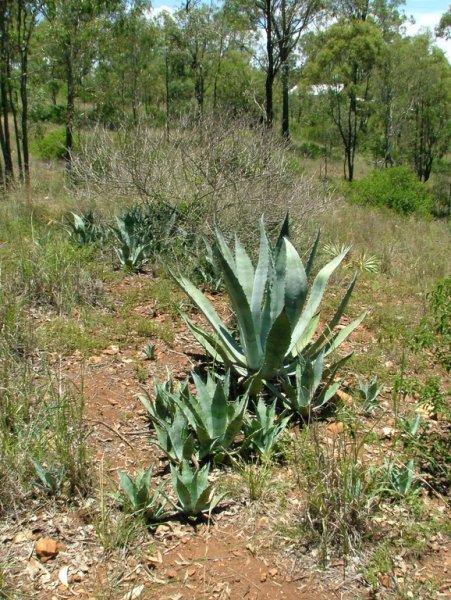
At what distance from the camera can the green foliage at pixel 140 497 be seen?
8.64 feet

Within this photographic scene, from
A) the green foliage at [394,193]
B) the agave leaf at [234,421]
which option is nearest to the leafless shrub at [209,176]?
the agave leaf at [234,421]

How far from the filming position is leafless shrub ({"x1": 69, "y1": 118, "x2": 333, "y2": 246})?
697cm

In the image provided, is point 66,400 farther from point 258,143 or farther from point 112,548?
point 258,143

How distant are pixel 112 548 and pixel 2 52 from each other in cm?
937

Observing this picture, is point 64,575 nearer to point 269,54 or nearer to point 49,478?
point 49,478

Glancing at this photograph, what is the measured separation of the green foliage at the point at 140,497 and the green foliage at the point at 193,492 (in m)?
0.08

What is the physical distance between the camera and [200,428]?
303 cm

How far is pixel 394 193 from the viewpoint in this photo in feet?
45.9

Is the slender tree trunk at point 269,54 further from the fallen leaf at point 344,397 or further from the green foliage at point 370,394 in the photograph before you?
the green foliage at point 370,394

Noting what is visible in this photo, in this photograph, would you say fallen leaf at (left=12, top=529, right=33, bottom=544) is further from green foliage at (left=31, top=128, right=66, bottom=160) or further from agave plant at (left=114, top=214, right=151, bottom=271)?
green foliage at (left=31, top=128, right=66, bottom=160)

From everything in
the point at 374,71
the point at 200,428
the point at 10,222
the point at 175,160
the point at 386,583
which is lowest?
the point at 386,583

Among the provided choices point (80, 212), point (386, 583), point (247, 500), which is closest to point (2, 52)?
point (80, 212)

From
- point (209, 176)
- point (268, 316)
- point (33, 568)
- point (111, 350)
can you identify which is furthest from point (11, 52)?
point (33, 568)

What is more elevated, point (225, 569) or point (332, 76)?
point (332, 76)
